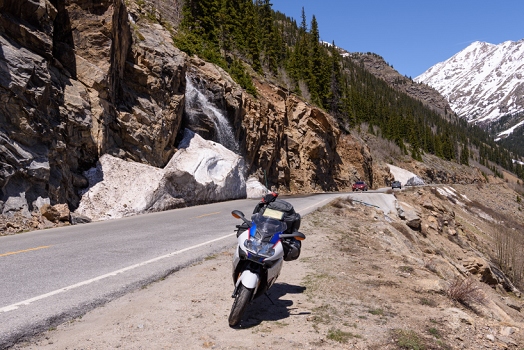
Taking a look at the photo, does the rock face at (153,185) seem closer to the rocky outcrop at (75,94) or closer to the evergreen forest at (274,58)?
the rocky outcrop at (75,94)

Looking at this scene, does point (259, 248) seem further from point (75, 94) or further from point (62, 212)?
point (75, 94)

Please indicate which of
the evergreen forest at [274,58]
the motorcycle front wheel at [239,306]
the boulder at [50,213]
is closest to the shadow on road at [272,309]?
the motorcycle front wheel at [239,306]

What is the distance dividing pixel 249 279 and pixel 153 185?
1383 cm

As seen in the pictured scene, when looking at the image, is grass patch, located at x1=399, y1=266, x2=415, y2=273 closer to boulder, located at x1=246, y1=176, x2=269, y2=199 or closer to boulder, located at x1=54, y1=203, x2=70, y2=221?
boulder, located at x1=54, y1=203, x2=70, y2=221

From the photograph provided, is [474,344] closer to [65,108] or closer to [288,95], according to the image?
[65,108]

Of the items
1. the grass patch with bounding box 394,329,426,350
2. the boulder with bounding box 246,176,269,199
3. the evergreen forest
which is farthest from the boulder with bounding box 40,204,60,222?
the evergreen forest

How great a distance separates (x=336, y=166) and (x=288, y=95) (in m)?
11.9

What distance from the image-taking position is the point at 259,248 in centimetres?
482

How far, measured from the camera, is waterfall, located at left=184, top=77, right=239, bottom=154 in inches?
1151

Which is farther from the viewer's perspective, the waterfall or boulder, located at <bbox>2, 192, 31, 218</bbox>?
the waterfall

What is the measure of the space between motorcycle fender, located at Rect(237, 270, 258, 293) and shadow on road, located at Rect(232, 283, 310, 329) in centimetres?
48

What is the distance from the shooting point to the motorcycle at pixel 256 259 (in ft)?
15.1

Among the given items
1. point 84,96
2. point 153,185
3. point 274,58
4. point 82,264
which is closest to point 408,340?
point 82,264

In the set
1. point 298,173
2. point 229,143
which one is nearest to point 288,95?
point 298,173
